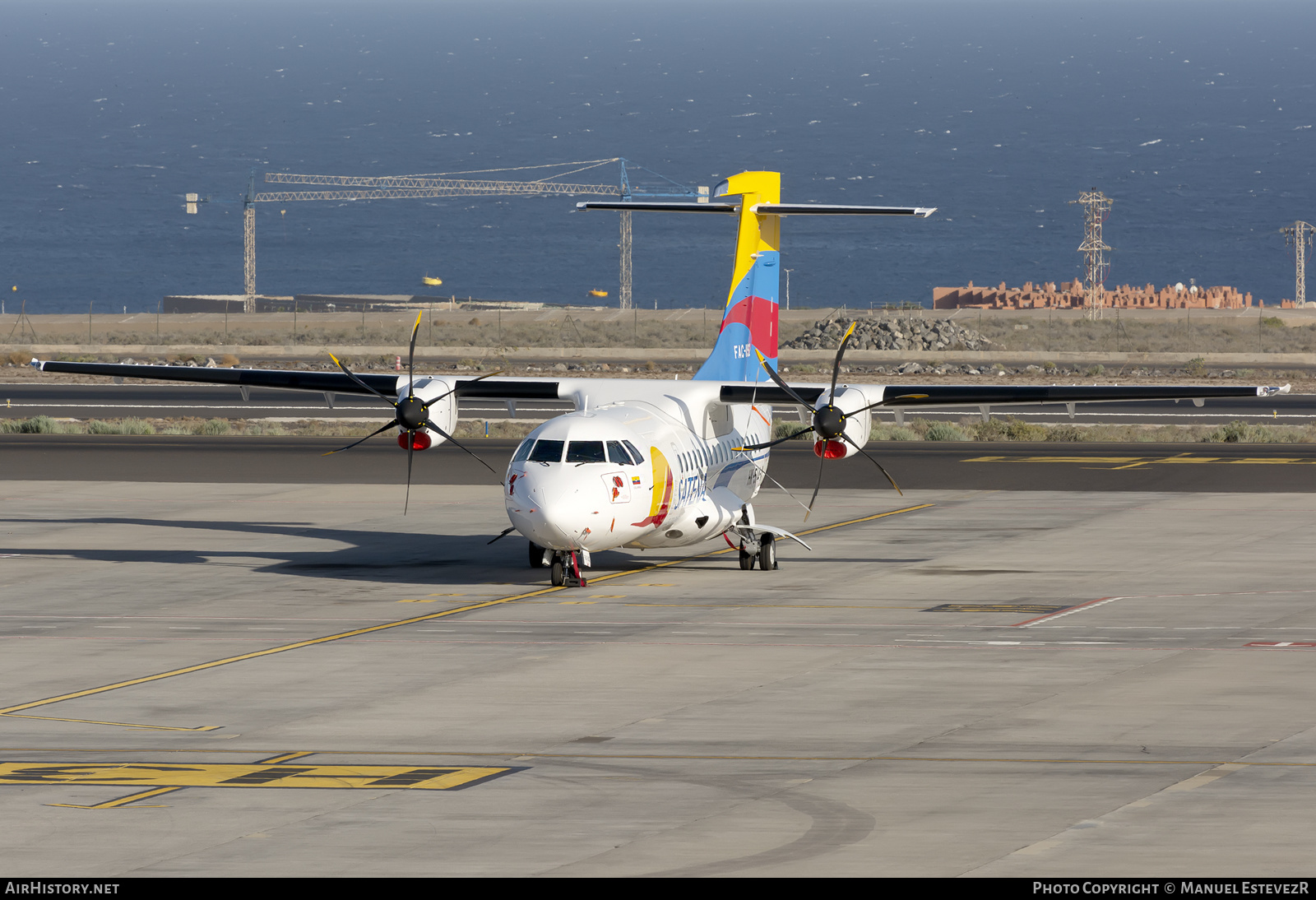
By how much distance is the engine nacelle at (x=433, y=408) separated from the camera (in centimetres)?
3061

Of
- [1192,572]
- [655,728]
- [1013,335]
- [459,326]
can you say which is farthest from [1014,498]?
[459,326]

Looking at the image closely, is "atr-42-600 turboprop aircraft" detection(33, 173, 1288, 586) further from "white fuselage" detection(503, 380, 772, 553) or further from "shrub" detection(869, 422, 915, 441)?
"shrub" detection(869, 422, 915, 441)

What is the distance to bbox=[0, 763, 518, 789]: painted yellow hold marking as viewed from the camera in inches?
624

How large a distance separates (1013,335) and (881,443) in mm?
63057

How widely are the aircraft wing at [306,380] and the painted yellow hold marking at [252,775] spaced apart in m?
14.3

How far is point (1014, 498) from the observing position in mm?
40844

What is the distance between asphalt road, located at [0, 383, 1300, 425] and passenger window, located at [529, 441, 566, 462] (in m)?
36.8

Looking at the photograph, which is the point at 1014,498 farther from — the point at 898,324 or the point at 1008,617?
the point at 898,324

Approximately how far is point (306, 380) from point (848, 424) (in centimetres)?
1085

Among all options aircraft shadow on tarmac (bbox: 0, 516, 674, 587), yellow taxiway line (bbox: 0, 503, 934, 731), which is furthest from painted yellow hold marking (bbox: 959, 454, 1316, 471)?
aircraft shadow on tarmac (bbox: 0, 516, 674, 587)

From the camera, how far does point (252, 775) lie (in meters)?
16.2

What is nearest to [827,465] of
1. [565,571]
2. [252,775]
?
[565,571]

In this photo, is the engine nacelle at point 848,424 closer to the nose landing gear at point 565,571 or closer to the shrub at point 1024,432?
the nose landing gear at point 565,571

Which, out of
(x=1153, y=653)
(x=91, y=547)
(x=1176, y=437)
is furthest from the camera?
(x=1176, y=437)
